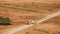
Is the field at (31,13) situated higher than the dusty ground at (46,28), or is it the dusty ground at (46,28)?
the field at (31,13)

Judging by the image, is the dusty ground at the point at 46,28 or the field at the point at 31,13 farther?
the field at the point at 31,13

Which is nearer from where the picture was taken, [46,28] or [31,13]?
[46,28]

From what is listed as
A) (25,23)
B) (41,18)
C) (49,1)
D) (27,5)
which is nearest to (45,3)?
(49,1)

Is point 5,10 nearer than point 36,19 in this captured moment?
No

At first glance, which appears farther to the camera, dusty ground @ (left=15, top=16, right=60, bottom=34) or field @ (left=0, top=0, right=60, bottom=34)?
field @ (left=0, top=0, right=60, bottom=34)

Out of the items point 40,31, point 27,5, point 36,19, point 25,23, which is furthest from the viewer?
point 27,5

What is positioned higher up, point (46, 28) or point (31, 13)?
point (31, 13)

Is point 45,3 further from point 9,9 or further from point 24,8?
point 9,9

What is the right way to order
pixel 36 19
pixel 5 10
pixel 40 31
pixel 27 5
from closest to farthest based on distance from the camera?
1. pixel 40 31
2. pixel 36 19
3. pixel 5 10
4. pixel 27 5
